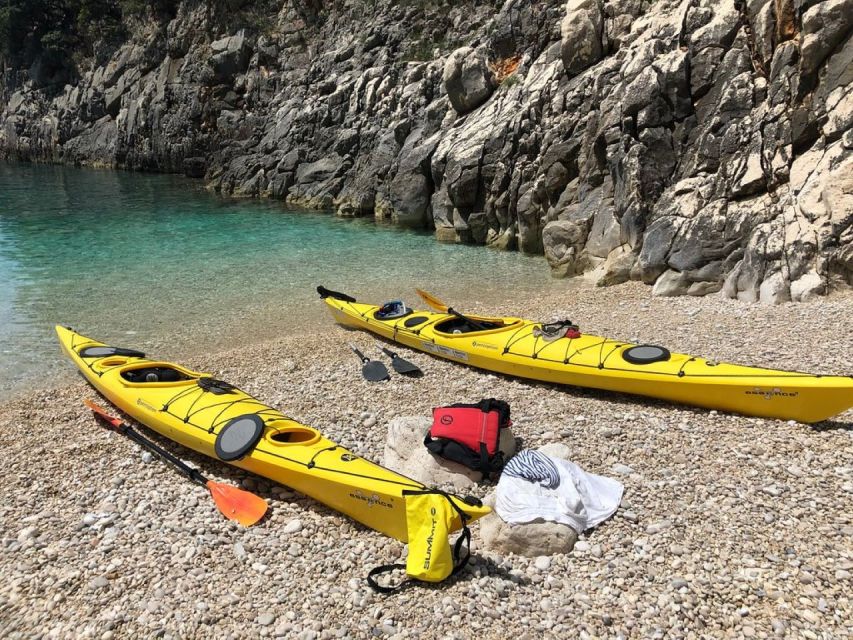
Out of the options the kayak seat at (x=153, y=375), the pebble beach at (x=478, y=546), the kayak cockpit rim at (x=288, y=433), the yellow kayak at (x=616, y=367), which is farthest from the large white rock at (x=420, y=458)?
the kayak seat at (x=153, y=375)

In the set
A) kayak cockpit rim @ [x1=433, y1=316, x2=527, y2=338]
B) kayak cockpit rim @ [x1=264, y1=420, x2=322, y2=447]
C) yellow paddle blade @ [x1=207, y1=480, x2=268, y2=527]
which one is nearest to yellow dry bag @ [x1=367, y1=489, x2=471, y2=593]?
yellow paddle blade @ [x1=207, y1=480, x2=268, y2=527]

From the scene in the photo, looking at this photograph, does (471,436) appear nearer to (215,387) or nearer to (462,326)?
(215,387)

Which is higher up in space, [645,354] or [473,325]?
[645,354]

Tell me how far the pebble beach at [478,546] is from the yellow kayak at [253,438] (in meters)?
0.26

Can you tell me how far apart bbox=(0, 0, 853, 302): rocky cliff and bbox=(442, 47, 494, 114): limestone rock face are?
0.06 metres

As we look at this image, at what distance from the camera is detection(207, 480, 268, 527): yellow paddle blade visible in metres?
5.10

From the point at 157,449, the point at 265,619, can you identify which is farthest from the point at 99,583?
the point at 157,449

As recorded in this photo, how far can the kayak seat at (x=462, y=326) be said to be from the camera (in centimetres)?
905

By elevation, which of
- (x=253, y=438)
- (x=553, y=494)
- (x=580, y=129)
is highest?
(x=580, y=129)

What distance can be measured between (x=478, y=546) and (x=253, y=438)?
2.54m

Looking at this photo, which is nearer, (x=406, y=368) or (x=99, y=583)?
(x=99, y=583)

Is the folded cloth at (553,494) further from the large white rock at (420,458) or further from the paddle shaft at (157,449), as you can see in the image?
the paddle shaft at (157,449)

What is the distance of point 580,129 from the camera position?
15328 millimetres

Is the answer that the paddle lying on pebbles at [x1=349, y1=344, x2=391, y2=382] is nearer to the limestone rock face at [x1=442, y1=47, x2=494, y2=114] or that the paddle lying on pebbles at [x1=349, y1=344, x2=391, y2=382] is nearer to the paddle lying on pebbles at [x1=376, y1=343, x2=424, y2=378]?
the paddle lying on pebbles at [x1=376, y1=343, x2=424, y2=378]
